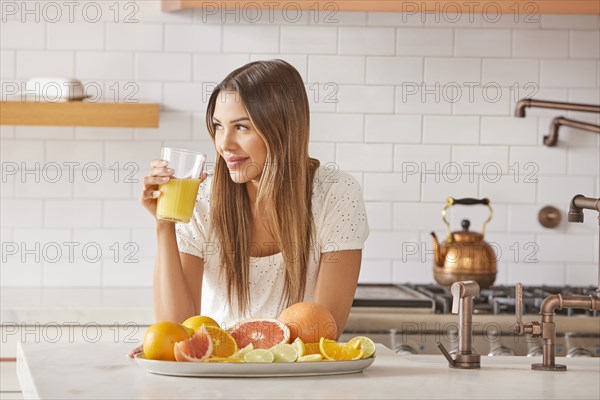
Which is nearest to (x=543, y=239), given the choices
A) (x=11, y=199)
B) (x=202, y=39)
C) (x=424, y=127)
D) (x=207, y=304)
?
(x=424, y=127)

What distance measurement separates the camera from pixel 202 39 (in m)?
3.71

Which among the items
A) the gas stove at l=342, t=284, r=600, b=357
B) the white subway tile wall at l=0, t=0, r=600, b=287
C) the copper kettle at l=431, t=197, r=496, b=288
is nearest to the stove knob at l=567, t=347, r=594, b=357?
the gas stove at l=342, t=284, r=600, b=357

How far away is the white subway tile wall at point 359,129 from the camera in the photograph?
3666 mm

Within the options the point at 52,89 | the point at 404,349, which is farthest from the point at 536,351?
the point at 52,89

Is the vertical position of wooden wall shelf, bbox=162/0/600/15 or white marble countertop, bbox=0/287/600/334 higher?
wooden wall shelf, bbox=162/0/600/15

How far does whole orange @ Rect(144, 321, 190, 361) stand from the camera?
1665mm

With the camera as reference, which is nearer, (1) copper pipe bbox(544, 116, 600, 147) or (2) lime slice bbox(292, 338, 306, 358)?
(2) lime slice bbox(292, 338, 306, 358)

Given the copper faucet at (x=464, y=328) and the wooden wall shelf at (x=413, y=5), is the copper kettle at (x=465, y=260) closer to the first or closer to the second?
the wooden wall shelf at (x=413, y=5)

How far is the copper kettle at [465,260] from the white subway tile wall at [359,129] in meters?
0.41

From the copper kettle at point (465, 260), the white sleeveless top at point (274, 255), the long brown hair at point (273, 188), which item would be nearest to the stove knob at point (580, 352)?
the copper kettle at point (465, 260)

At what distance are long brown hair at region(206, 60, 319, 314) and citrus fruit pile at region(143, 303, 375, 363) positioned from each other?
615mm

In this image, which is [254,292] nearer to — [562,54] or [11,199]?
[11,199]

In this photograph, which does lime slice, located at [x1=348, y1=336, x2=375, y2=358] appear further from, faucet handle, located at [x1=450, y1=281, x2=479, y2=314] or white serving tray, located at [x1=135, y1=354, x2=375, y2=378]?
faucet handle, located at [x1=450, y1=281, x2=479, y2=314]

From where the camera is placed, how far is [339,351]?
5.70 ft
